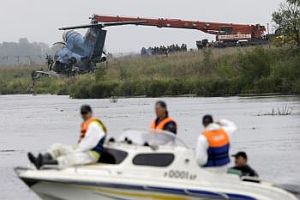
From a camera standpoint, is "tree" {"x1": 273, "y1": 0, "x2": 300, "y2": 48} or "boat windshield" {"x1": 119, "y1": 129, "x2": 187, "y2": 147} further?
"tree" {"x1": 273, "y1": 0, "x2": 300, "y2": 48}

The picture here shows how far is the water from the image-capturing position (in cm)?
2453

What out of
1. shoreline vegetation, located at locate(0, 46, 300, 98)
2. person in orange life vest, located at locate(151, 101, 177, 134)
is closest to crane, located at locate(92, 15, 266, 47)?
shoreline vegetation, located at locate(0, 46, 300, 98)

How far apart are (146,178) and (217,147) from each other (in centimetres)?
139

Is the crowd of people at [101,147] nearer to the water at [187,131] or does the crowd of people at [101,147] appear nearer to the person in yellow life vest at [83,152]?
the person in yellow life vest at [83,152]

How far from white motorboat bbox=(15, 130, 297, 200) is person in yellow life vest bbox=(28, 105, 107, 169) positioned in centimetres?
Answer: 13

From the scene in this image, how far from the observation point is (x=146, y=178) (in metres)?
14.8

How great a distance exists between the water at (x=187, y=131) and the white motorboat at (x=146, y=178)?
6.00 m

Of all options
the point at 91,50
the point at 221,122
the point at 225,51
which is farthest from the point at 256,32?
the point at 221,122

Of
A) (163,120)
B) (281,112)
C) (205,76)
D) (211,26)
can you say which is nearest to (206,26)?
(211,26)

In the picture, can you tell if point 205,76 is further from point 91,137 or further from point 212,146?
point 212,146

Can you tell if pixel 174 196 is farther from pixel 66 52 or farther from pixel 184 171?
pixel 66 52

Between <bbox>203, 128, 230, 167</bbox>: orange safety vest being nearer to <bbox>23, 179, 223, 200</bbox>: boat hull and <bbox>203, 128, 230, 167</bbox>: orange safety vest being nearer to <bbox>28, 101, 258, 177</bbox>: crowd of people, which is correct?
<bbox>28, 101, 258, 177</bbox>: crowd of people

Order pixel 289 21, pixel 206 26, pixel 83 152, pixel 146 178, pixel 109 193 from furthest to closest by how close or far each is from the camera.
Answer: pixel 206 26
pixel 289 21
pixel 83 152
pixel 109 193
pixel 146 178

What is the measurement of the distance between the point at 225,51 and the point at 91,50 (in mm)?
25560
